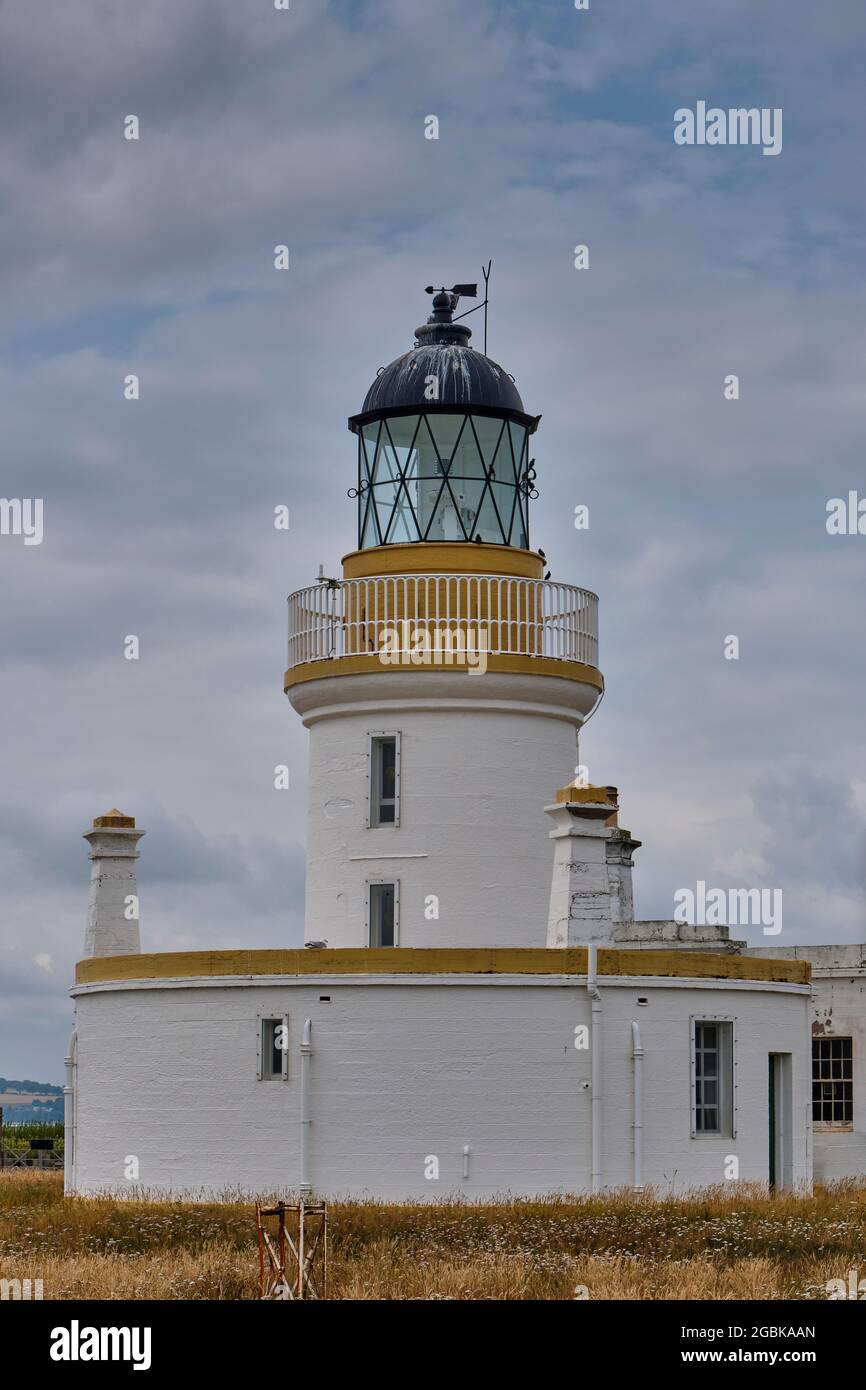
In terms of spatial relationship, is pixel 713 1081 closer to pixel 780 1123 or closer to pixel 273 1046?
pixel 780 1123

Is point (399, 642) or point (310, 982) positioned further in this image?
point (399, 642)

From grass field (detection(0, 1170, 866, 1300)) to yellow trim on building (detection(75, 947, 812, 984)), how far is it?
2666mm

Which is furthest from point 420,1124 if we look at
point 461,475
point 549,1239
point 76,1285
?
point 461,475

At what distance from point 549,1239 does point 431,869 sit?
754 centimetres

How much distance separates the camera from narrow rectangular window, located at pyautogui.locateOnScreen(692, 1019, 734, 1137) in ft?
94.8

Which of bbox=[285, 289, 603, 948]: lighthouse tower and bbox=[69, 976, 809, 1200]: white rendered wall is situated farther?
bbox=[285, 289, 603, 948]: lighthouse tower

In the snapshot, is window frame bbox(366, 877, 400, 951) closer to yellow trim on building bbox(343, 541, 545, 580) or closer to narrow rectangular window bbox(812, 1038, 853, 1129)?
yellow trim on building bbox(343, 541, 545, 580)

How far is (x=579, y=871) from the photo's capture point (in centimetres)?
2927

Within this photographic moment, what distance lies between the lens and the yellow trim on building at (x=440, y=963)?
1096 inches

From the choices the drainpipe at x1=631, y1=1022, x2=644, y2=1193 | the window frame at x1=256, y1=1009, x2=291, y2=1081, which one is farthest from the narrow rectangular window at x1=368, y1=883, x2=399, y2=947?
the drainpipe at x1=631, y1=1022, x2=644, y2=1193

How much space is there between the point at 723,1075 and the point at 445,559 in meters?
7.85

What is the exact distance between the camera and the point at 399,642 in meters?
31.4
